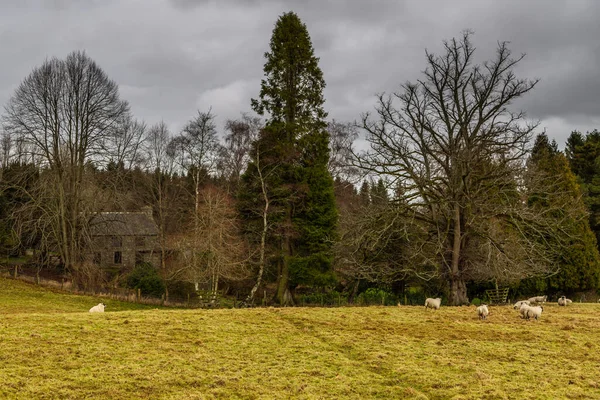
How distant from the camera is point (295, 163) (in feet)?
120

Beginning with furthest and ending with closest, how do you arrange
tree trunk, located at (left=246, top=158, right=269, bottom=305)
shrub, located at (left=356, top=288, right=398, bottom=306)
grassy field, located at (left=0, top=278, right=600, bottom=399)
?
tree trunk, located at (left=246, top=158, right=269, bottom=305), shrub, located at (left=356, top=288, right=398, bottom=306), grassy field, located at (left=0, top=278, right=600, bottom=399)

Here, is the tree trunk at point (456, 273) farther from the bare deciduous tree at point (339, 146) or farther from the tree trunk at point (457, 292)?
the bare deciduous tree at point (339, 146)

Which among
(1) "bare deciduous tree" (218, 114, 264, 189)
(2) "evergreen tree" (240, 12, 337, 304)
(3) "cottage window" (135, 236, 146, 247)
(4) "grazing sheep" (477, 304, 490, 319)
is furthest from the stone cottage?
(4) "grazing sheep" (477, 304, 490, 319)

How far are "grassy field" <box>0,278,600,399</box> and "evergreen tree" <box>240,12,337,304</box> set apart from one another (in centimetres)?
1864

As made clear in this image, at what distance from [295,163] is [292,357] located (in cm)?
2579

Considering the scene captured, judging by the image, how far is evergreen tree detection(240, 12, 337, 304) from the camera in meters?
35.5

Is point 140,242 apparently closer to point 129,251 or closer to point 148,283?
point 129,251

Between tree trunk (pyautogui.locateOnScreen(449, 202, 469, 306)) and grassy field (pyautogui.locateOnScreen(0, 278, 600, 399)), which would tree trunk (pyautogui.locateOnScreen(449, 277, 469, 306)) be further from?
grassy field (pyautogui.locateOnScreen(0, 278, 600, 399))

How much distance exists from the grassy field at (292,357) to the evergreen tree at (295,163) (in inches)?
734

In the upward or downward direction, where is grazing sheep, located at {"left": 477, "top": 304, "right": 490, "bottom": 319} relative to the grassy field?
upward

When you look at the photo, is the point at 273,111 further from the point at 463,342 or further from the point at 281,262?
the point at 463,342

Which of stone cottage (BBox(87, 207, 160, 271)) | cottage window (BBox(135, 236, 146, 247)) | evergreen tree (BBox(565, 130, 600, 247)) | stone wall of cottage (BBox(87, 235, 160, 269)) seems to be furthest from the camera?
cottage window (BBox(135, 236, 146, 247))

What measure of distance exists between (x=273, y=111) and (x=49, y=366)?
2883cm

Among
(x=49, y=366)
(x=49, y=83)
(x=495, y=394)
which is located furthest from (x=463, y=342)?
(x=49, y=83)
